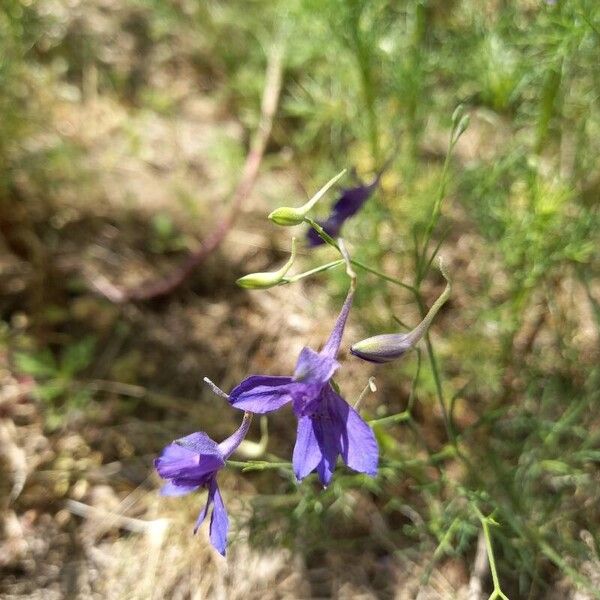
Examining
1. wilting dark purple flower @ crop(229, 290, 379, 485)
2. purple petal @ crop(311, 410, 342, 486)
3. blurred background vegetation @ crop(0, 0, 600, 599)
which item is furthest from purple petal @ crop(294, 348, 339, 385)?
blurred background vegetation @ crop(0, 0, 600, 599)

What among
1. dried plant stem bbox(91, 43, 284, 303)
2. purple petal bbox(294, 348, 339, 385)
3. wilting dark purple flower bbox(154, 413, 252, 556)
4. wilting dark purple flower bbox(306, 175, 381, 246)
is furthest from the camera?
dried plant stem bbox(91, 43, 284, 303)

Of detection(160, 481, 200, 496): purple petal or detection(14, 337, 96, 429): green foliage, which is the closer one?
detection(160, 481, 200, 496): purple petal

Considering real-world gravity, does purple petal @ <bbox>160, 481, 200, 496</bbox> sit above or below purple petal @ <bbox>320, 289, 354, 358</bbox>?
below

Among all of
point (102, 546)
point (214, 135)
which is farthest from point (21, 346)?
point (214, 135)

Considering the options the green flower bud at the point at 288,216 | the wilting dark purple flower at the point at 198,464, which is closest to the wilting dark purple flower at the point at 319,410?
the wilting dark purple flower at the point at 198,464

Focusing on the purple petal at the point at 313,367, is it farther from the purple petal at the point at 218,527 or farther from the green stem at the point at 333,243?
the purple petal at the point at 218,527

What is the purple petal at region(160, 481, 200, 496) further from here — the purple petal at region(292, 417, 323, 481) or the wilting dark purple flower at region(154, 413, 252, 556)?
the purple petal at region(292, 417, 323, 481)

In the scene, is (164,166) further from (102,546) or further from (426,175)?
(102,546)
